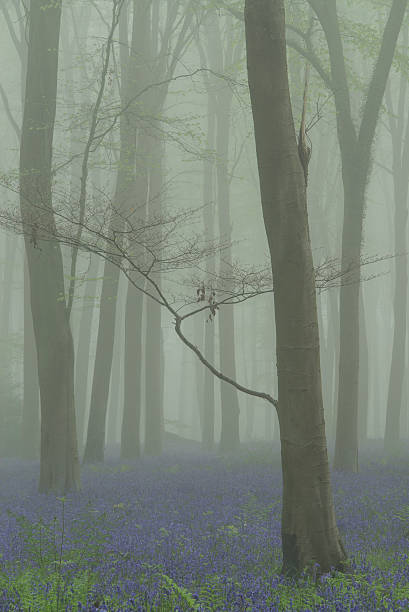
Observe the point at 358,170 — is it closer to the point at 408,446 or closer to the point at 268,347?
the point at 408,446

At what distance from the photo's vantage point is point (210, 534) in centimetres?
638

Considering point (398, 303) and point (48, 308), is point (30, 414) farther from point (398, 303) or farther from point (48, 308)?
point (398, 303)

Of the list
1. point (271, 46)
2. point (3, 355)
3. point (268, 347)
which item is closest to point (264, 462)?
point (271, 46)

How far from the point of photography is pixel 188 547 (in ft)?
18.8

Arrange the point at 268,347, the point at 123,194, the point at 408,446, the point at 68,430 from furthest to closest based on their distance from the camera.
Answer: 1. the point at 268,347
2. the point at 408,446
3. the point at 123,194
4. the point at 68,430

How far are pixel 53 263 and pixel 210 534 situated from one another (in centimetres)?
615

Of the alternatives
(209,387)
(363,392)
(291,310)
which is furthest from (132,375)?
(291,310)

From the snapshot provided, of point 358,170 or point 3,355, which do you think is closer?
point 358,170

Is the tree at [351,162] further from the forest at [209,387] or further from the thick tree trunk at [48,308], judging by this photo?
the thick tree trunk at [48,308]

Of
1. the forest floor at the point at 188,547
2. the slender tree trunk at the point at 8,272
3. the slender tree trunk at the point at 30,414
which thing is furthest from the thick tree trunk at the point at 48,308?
the slender tree trunk at the point at 8,272

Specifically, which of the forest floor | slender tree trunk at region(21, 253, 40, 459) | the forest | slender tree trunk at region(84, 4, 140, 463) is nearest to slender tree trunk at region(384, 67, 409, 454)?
the forest

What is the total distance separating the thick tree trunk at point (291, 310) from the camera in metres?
5.23

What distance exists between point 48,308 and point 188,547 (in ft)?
19.5

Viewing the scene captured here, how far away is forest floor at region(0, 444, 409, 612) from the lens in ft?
13.4
